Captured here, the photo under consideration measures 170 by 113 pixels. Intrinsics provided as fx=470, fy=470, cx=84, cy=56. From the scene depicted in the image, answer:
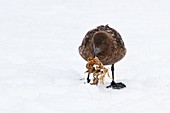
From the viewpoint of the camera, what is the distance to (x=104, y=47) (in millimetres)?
6000

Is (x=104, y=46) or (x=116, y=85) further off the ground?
(x=104, y=46)

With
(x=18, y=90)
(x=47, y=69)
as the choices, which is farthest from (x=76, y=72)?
(x=18, y=90)

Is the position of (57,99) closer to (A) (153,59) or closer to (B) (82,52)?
(B) (82,52)

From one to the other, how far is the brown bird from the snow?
38cm

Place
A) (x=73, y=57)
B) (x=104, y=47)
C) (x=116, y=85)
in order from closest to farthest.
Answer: (x=104, y=47)
(x=116, y=85)
(x=73, y=57)

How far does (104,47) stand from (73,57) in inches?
102

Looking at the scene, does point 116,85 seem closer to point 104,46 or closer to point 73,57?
point 104,46

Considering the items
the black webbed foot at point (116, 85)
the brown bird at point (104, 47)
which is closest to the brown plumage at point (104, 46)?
the brown bird at point (104, 47)

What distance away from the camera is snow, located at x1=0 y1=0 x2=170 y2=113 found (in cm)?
535

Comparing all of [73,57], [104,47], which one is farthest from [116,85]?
[73,57]

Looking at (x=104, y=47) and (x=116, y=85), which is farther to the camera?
(x=116, y=85)

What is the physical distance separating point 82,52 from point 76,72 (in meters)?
0.97

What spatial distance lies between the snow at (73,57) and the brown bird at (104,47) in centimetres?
38

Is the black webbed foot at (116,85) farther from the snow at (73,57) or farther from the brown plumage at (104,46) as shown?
the brown plumage at (104,46)
